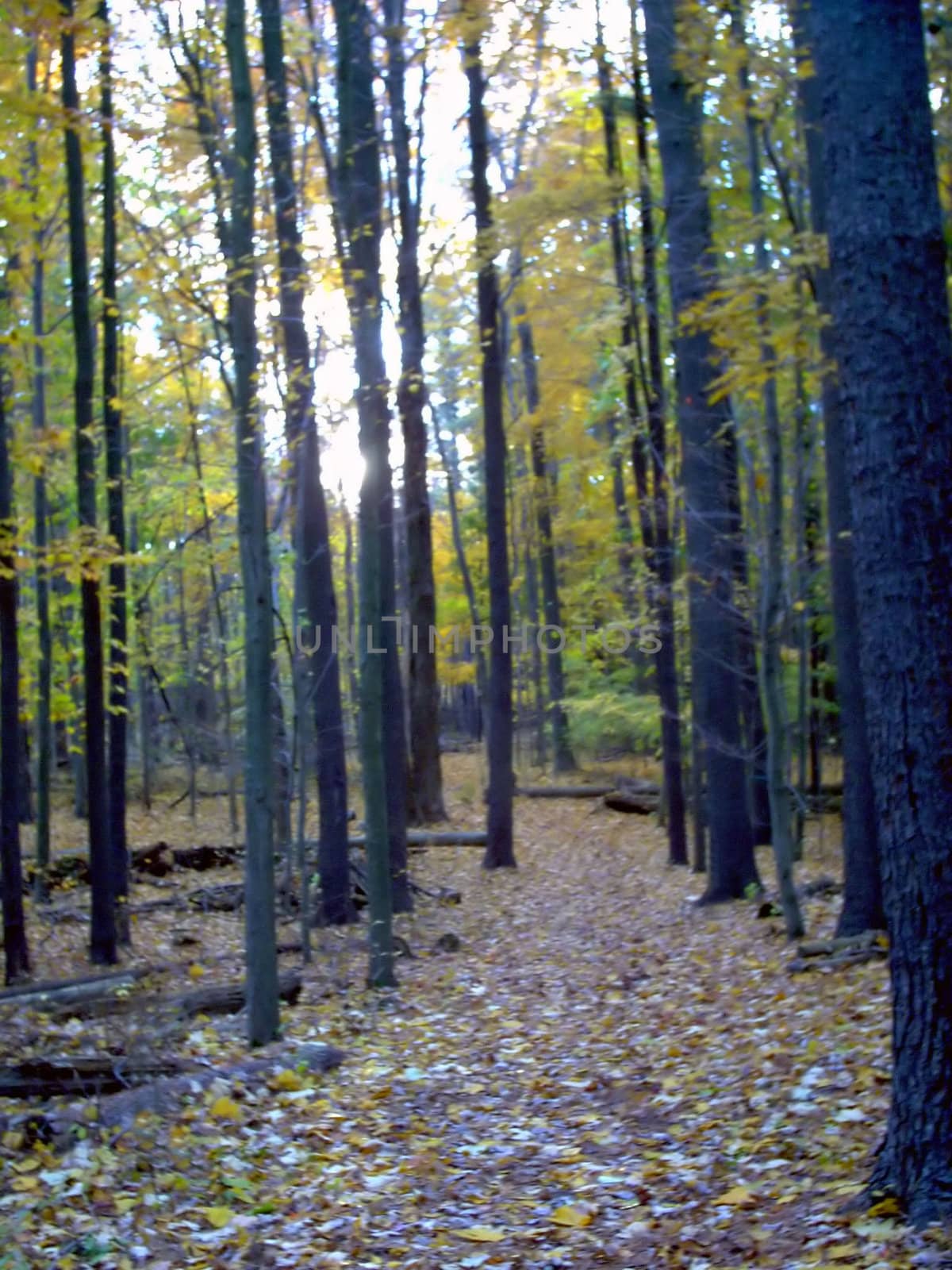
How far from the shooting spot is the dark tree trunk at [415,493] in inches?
658

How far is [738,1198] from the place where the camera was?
512 cm

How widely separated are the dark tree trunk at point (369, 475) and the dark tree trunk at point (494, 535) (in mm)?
6458

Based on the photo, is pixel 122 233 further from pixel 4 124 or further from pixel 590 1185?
pixel 590 1185

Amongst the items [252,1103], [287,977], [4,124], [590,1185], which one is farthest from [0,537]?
[590,1185]

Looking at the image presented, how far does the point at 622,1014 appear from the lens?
9172mm

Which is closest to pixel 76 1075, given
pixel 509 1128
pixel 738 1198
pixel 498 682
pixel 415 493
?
pixel 509 1128

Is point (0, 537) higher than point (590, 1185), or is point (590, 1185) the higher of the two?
point (0, 537)

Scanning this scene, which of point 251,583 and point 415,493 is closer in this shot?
point 251,583

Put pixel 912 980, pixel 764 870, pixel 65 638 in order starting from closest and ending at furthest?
pixel 912 980, pixel 764 870, pixel 65 638

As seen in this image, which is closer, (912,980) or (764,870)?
(912,980)

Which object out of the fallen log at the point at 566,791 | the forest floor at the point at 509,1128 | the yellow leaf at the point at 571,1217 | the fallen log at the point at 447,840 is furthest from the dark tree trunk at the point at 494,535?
Result: the yellow leaf at the point at 571,1217

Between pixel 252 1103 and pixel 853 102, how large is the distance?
6380 mm

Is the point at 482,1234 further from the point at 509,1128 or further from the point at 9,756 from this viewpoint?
the point at 9,756

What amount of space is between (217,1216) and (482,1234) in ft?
4.37
